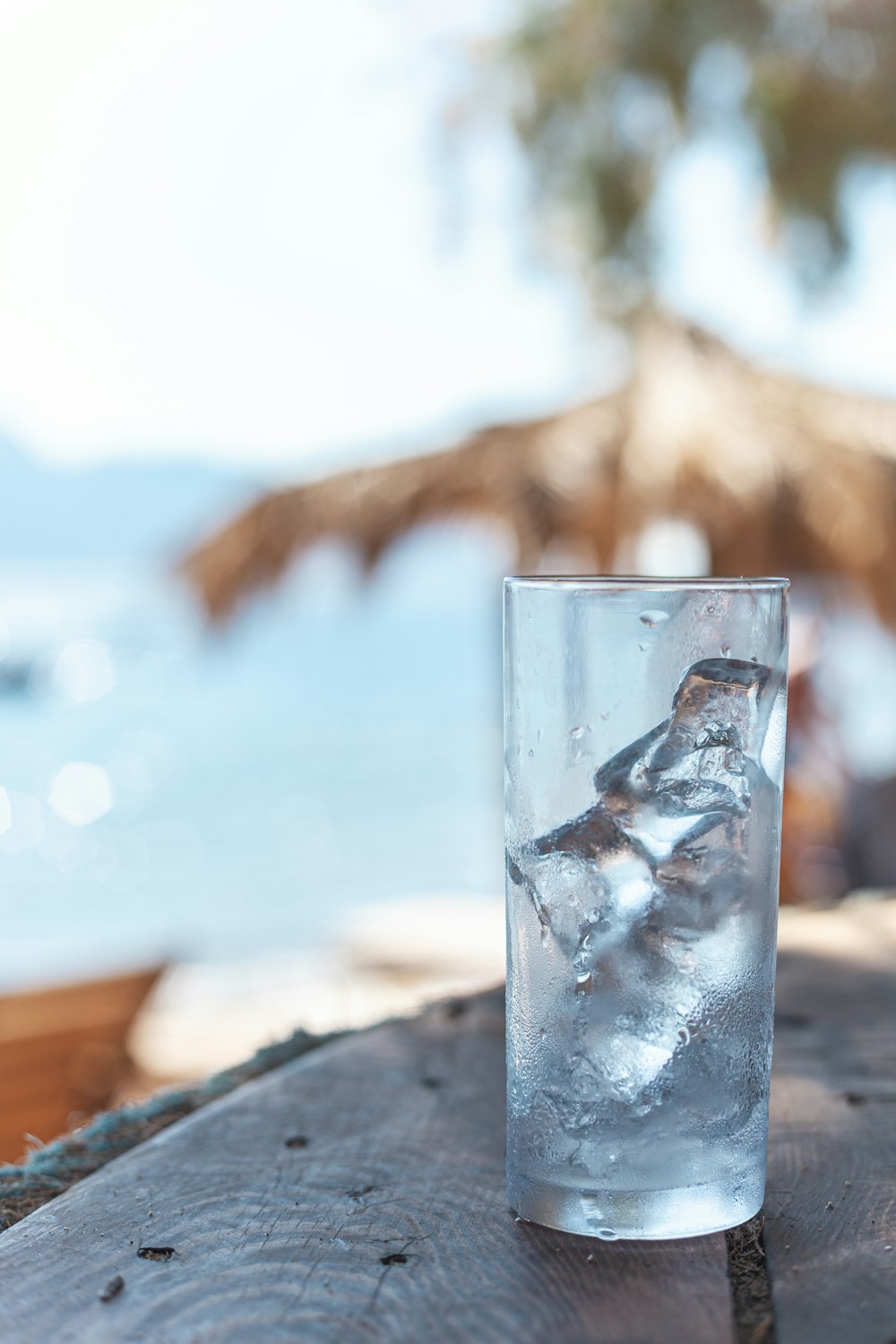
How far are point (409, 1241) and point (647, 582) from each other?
1.07ft

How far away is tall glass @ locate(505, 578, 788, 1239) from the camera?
0.53 meters

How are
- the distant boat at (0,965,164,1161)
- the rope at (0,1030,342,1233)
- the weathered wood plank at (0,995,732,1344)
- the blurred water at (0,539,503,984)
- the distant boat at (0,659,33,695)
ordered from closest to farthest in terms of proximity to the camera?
the weathered wood plank at (0,995,732,1344), the rope at (0,1030,342,1233), the distant boat at (0,965,164,1161), the blurred water at (0,539,503,984), the distant boat at (0,659,33,695)

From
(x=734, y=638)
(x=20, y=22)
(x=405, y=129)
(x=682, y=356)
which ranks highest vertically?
(x=20, y=22)

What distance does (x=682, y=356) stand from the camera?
3930 mm

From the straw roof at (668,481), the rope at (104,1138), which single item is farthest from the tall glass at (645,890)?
the straw roof at (668,481)

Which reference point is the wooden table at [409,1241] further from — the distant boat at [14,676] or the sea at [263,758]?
the distant boat at [14,676]

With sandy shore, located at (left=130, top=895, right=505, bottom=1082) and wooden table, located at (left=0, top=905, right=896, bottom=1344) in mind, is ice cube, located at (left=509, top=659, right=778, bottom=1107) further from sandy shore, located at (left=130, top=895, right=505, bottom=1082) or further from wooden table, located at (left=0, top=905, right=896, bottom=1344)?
sandy shore, located at (left=130, top=895, right=505, bottom=1082)

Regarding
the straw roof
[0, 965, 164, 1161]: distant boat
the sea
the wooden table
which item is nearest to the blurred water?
the sea

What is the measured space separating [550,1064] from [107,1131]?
0.32 meters

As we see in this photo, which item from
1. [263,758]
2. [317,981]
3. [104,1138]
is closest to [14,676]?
[263,758]

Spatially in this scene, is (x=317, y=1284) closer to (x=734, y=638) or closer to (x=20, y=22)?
(x=734, y=638)

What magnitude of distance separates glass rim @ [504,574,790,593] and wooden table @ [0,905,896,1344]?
294 millimetres

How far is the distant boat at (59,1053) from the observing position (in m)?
2.63

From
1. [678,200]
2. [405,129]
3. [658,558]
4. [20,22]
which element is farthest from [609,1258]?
[20,22]
